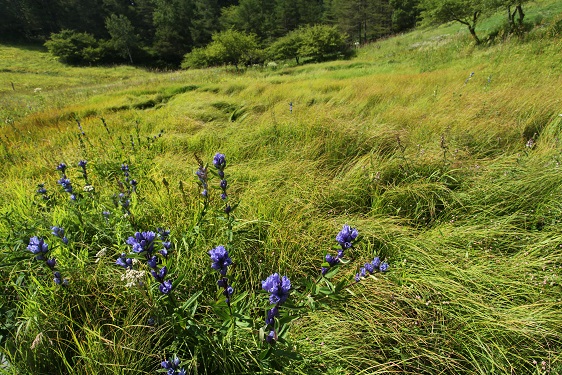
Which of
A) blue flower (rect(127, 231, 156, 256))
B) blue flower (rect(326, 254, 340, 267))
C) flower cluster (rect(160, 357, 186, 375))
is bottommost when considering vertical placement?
flower cluster (rect(160, 357, 186, 375))

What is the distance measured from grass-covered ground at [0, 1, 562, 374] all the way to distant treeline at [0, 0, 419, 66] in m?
39.4

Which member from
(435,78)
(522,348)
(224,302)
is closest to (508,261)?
(522,348)

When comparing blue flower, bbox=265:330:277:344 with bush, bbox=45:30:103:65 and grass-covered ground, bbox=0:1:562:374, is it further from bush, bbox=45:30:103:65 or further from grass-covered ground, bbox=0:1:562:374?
bush, bbox=45:30:103:65

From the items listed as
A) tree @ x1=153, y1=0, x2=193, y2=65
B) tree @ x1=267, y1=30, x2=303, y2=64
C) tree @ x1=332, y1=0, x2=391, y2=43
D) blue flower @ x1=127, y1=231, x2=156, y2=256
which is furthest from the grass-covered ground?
tree @ x1=332, y1=0, x2=391, y2=43

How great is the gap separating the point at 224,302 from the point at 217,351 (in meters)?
0.29

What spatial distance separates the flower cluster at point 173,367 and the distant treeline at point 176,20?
41931 millimetres

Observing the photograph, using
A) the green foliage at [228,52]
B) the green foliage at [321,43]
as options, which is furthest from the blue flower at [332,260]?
the green foliage at [321,43]

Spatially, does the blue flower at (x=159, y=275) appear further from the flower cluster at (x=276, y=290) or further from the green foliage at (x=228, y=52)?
the green foliage at (x=228, y=52)

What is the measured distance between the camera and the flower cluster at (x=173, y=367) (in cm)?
102

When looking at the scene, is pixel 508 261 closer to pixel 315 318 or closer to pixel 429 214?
pixel 429 214

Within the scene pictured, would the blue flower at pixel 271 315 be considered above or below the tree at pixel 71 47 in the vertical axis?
below

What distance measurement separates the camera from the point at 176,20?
146 feet

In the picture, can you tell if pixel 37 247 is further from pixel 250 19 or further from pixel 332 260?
pixel 250 19

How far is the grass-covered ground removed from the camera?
123 cm
